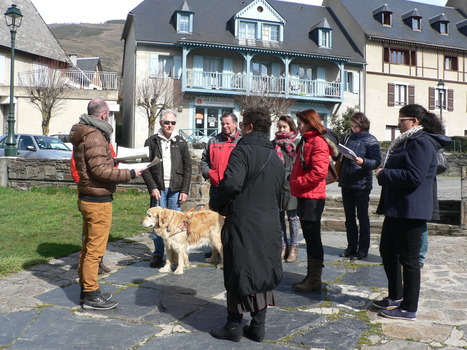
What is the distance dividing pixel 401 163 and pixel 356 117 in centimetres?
230

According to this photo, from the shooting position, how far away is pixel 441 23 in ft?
121

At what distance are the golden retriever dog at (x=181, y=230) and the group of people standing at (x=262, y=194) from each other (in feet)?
1.15

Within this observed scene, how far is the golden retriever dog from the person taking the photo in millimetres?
5754

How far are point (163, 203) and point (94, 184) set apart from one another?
1.89 meters

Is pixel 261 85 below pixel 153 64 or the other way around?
below

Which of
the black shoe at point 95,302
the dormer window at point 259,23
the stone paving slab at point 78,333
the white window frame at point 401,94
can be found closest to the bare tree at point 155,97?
the dormer window at point 259,23

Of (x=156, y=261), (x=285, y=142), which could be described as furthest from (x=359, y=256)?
(x=156, y=261)

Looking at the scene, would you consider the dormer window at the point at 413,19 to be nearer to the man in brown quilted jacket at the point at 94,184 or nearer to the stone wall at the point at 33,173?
the stone wall at the point at 33,173

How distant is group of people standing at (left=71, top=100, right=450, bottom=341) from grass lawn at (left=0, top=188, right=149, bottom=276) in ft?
5.97

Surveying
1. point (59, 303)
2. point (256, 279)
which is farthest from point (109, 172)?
point (256, 279)

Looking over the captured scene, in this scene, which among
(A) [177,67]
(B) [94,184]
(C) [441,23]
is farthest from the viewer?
(C) [441,23]

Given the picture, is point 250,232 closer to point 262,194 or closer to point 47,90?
point 262,194

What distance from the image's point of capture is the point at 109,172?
14.3 feet

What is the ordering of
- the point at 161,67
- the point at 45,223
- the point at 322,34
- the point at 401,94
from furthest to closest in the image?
the point at 401,94 → the point at 322,34 → the point at 161,67 → the point at 45,223
